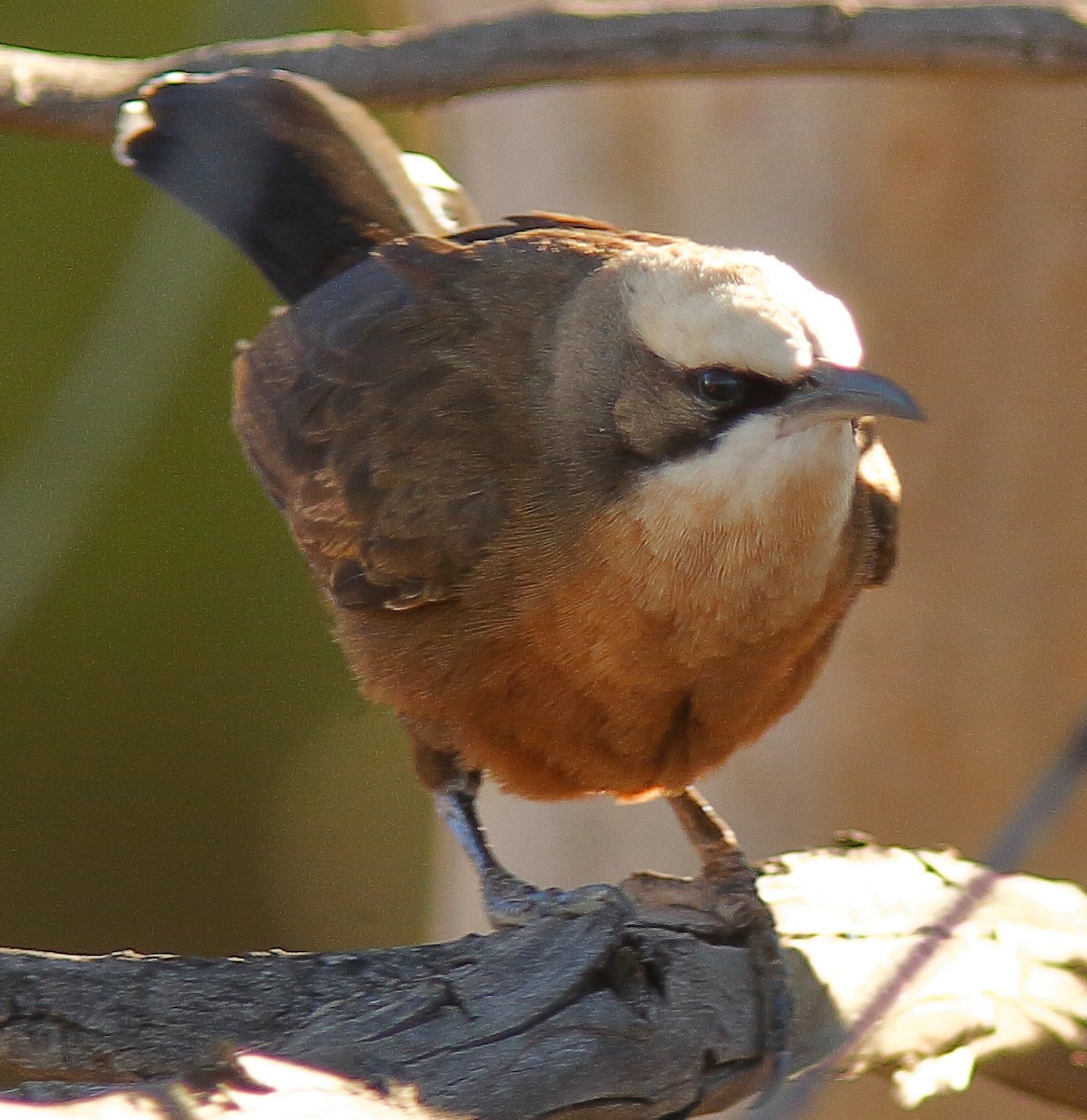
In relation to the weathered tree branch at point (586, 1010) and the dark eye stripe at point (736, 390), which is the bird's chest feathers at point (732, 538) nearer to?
the dark eye stripe at point (736, 390)

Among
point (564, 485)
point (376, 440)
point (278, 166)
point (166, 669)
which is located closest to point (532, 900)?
point (564, 485)

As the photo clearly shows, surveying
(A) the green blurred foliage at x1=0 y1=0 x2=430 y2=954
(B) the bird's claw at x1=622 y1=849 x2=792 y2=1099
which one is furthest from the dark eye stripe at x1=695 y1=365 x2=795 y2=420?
(A) the green blurred foliage at x1=0 y1=0 x2=430 y2=954

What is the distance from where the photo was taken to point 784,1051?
2.12 m

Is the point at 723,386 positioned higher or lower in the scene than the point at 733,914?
higher

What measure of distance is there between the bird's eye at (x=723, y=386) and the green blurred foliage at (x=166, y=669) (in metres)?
3.47

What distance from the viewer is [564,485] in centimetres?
223

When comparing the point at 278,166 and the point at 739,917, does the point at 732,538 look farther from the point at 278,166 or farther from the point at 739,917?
the point at 278,166

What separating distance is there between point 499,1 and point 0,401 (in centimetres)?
247

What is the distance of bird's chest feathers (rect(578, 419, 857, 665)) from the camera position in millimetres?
2002

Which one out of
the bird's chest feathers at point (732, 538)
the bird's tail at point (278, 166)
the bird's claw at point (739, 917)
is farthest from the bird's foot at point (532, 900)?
the bird's tail at point (278, 166)

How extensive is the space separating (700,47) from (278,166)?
0.85 meters

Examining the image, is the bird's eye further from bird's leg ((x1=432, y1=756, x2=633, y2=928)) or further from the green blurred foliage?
the green blurred foliage

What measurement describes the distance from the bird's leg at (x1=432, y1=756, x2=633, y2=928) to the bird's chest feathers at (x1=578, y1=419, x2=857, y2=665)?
1.35 feet

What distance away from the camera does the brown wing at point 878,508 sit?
2441 mm
